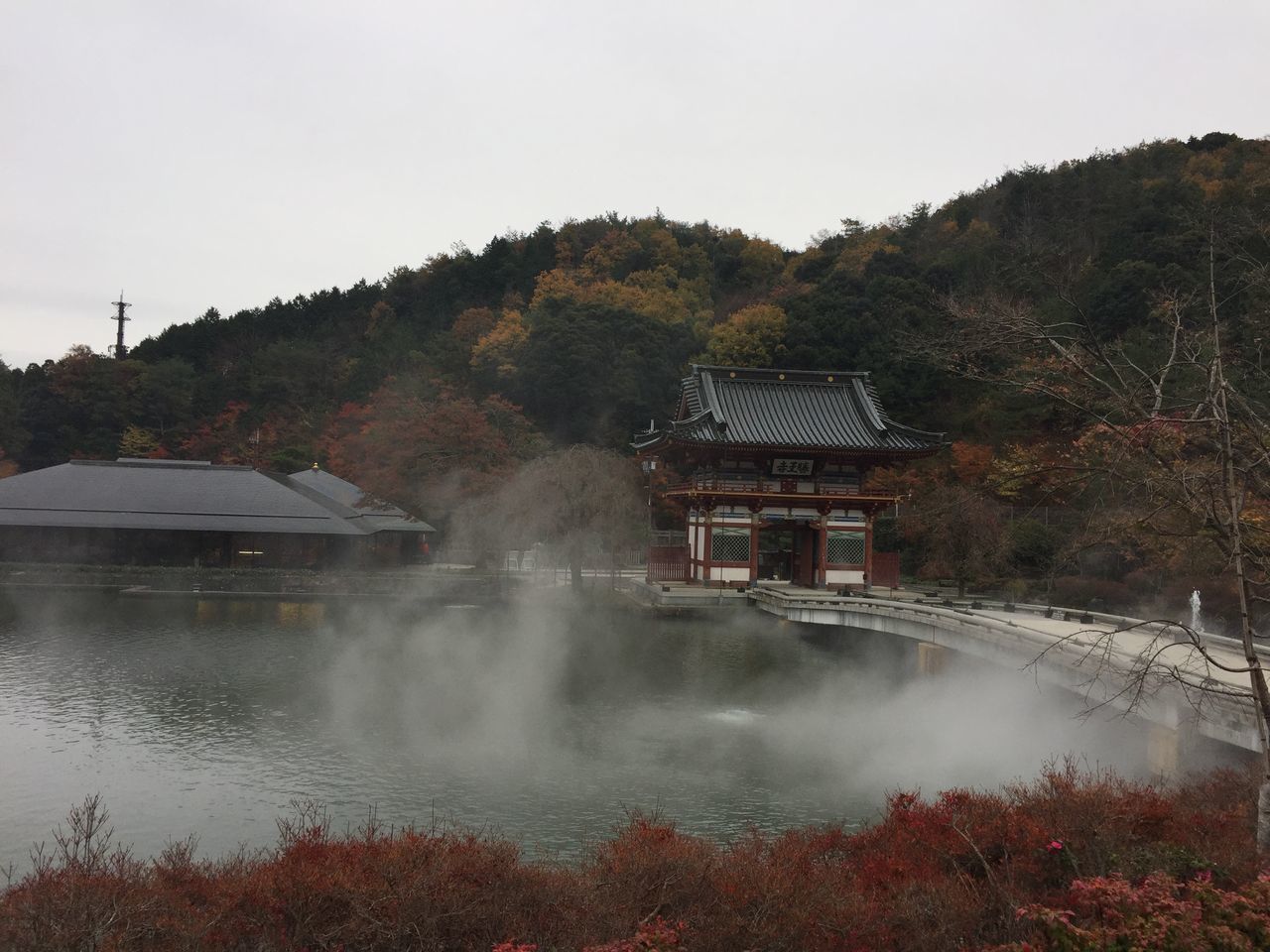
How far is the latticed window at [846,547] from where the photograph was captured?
32969 mm

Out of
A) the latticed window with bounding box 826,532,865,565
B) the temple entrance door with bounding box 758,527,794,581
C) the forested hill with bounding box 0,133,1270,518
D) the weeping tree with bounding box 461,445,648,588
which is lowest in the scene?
the temple entrance door with bounding box 758,527,794,581

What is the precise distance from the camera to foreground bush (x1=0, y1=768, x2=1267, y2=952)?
6363 millimetres

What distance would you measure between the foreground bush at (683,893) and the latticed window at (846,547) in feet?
79.7

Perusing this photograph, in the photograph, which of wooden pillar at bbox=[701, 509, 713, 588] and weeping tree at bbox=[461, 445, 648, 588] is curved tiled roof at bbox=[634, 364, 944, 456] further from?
wooden pillar at bbox=[701, 509, 713, 588]

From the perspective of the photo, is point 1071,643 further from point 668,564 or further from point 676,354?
point 676,354

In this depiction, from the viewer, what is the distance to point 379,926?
6.77 m

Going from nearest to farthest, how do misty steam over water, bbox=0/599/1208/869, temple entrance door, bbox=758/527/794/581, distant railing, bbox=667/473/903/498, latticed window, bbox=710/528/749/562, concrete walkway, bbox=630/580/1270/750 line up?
concrete walkway, bbox=630/580/1270/750
misty steam over water, bbox=0/599/1208/869
distant railing, bbox=667/473/903/498
latticed window, bbox=710/528/749/562
temple entrance door, bbox=758/527/794/581

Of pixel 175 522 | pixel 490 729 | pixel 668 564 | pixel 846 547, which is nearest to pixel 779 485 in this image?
pixel 846 547

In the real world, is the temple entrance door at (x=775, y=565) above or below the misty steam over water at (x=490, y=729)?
above

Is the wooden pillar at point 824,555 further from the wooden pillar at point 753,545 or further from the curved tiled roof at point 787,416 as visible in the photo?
the curved tiled roof at point 787,416

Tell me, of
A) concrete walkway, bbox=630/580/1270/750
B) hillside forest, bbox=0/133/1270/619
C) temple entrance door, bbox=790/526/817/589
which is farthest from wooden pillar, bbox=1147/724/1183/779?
temple entrance door, bbox=790/526/817/589

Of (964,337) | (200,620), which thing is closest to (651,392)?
(200,620)

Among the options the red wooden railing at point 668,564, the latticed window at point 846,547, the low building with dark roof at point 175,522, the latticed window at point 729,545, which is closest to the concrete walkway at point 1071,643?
the red wooden railing at point 668,564

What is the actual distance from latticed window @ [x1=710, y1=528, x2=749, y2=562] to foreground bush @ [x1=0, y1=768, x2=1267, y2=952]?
24.3 meters
